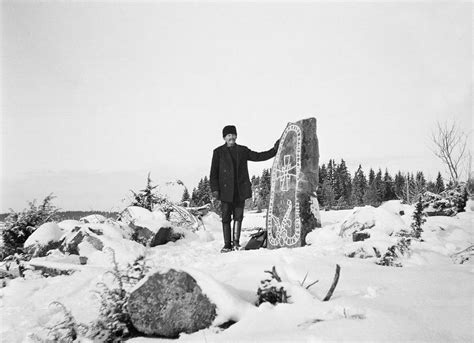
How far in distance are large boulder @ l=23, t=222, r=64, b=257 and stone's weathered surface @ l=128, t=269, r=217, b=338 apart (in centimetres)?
433

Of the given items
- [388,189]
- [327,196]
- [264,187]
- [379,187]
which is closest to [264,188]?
[264,187]

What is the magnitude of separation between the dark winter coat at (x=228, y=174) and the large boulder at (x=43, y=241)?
119 inches

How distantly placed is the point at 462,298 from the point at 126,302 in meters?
2.26

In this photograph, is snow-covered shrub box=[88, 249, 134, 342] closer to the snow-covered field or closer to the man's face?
the snow-covered field

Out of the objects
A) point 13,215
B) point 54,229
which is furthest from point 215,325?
point 13,215

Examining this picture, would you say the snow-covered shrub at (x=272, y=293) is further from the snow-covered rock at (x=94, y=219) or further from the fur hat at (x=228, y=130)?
the snow-covered rock at (x=94, y=219)

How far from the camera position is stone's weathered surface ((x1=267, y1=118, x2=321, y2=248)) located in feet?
18.4

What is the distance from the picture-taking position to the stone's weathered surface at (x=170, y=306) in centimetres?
190

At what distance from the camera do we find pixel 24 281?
11.8 ft

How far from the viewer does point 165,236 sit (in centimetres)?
655

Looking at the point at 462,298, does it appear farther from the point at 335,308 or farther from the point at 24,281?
the point at 24,281

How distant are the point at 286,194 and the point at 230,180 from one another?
3.57 ft

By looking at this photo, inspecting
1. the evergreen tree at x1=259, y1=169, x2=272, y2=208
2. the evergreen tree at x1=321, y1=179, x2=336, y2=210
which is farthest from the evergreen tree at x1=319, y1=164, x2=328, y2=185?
the evergreen tree at x1=259, y1=169, x2=272, y2=208

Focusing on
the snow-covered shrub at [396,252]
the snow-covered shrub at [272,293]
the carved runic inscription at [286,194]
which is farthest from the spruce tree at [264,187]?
the snow-covered shrub at [272,293]
